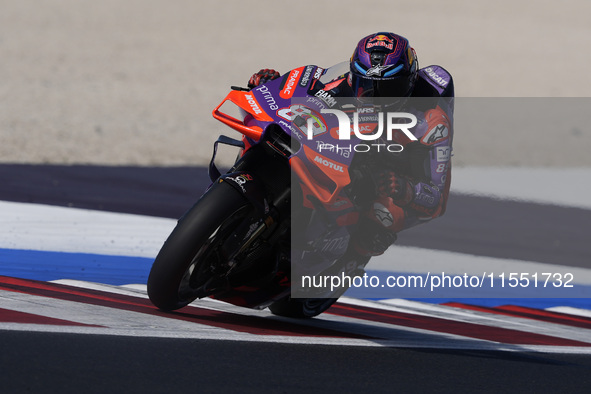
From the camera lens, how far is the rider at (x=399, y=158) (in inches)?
185

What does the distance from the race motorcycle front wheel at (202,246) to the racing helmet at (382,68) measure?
0.87 metres

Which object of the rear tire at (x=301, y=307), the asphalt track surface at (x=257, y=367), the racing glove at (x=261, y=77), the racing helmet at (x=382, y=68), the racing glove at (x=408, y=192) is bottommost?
the asphalt track surface at (x=257, y=367)

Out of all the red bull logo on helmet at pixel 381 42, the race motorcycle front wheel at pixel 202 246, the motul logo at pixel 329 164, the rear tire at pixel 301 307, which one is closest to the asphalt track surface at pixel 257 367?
the race motorcycle front wheel at pixel 202 246

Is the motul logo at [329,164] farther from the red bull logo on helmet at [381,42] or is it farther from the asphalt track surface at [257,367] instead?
the asphalt track surface at [257,367]

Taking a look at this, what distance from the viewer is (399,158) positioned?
4.75 m

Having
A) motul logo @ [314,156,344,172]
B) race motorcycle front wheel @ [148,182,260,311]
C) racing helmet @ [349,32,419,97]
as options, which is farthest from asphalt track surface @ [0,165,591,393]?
racing helmet @ [349,32,419,97]

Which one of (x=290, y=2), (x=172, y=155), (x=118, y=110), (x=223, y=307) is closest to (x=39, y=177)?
(x=172, y=155)

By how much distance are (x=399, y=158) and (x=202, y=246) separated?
110 cm

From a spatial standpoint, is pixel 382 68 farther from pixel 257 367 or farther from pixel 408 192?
pixel 257 367

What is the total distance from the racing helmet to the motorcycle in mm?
208

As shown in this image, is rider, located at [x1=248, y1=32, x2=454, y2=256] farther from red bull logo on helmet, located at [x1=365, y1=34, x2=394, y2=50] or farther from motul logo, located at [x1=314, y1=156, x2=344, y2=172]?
motul logo, located at [x1=314, y1=156, x2=344, y2=172]

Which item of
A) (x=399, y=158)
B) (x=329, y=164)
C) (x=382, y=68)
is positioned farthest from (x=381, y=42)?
(x=329, y=164)

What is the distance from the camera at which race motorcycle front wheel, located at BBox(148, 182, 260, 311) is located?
14.2ft

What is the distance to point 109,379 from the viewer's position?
3.46 metres
